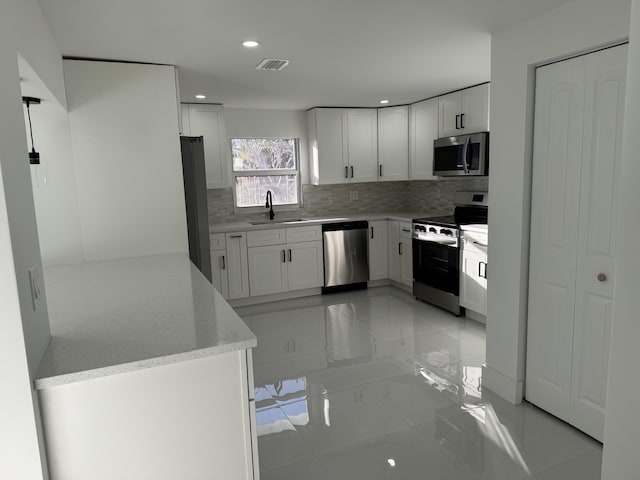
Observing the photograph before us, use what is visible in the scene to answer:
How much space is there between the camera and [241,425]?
5.16 ft

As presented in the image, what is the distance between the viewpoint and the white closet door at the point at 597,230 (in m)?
2.14

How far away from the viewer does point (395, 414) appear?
2.71 meters

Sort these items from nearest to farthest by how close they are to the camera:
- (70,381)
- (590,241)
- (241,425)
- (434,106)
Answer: (70,381), (241,425), (590,241), (434,106)

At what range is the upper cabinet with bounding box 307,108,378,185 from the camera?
539cm

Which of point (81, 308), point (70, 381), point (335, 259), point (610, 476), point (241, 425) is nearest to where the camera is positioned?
point (70, 381)

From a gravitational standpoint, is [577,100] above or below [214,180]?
above

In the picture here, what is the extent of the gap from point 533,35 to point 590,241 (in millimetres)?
1176

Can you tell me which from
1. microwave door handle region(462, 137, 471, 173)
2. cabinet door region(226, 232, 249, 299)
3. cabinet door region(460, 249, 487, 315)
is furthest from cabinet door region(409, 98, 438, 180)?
cabinet door region(226, 232, 249, 299)

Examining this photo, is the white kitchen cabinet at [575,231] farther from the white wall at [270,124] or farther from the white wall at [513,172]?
the white wall at [270,124]

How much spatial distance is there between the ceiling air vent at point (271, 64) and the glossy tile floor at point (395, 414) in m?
2.27

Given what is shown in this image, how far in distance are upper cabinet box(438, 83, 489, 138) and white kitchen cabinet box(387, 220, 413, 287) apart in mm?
1160

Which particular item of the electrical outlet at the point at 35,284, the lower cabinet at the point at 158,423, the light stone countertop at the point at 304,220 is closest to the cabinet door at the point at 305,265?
the light stone countertop at the point at 304,220

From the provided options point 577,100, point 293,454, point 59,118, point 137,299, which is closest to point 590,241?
point 577,100

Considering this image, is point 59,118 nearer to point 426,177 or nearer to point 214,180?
point 214,180
